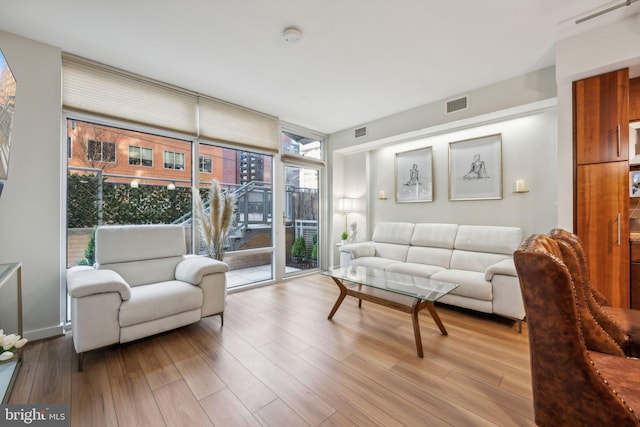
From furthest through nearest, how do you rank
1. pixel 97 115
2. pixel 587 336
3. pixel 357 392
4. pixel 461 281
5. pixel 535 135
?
pixel 535 135
pixel 461 281
pixel 97 115
pixel 357 392
pixel 587 336

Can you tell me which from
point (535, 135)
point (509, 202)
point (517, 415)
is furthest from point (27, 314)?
point (535, 135)

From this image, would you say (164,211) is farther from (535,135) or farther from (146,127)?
(535,135)

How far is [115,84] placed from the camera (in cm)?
286

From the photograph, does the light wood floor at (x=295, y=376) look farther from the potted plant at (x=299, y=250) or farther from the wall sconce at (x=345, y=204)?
the wall sconce at (x=345, y=204)

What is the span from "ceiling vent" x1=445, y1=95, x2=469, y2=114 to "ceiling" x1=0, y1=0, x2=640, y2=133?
130 mm

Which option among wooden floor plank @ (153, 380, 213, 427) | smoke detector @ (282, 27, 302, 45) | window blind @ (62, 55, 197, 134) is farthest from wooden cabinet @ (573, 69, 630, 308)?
window blind @ (62, 55, 197, 134)

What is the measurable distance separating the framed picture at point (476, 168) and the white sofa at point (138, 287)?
3.37 m

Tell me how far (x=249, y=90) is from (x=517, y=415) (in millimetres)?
3840

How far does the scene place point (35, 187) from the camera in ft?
7.91

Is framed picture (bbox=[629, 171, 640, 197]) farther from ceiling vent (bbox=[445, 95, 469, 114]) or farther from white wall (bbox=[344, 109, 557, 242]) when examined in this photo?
ceiling vent (bbox=[445, 95, 469, 114])

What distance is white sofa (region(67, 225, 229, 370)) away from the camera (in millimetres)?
1998

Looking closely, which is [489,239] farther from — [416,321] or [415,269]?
[416,321]

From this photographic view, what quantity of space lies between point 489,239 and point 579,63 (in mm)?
1937

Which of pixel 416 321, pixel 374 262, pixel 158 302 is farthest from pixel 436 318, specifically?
pixel 158 302
